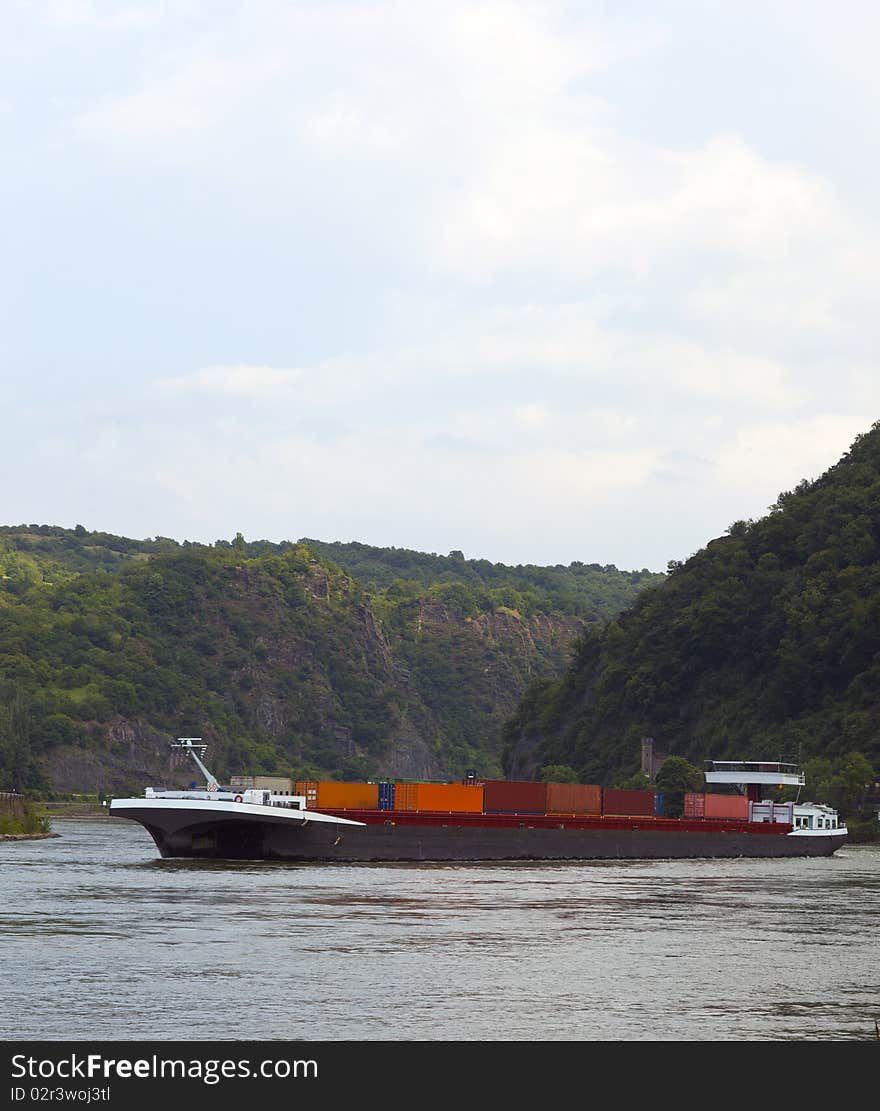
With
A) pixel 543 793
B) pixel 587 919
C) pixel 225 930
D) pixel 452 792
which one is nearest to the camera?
pixel 225 930

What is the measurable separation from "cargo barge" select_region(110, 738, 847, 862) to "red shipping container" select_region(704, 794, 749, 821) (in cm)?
9

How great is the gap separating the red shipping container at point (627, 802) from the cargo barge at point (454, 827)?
140 millimetres

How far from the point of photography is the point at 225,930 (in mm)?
49562

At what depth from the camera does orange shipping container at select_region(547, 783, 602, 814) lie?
10950 centimetres

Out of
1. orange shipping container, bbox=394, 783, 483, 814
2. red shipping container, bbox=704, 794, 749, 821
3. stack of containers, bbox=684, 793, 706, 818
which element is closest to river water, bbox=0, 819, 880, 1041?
orange shipping container, bbox=394, 783, 483, 814

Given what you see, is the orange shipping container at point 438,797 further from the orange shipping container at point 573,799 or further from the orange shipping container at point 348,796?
the orange shipping container at point 573,799

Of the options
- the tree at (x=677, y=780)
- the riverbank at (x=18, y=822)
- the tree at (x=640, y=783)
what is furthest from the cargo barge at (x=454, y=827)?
the tree at (x=640, y=783)

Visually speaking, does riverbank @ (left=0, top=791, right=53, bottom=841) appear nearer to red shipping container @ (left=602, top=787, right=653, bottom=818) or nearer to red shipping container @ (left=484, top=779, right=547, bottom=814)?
red shipping container @ (left=484, top=779, right=547, bottom=814)

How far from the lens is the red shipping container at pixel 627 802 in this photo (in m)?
120
